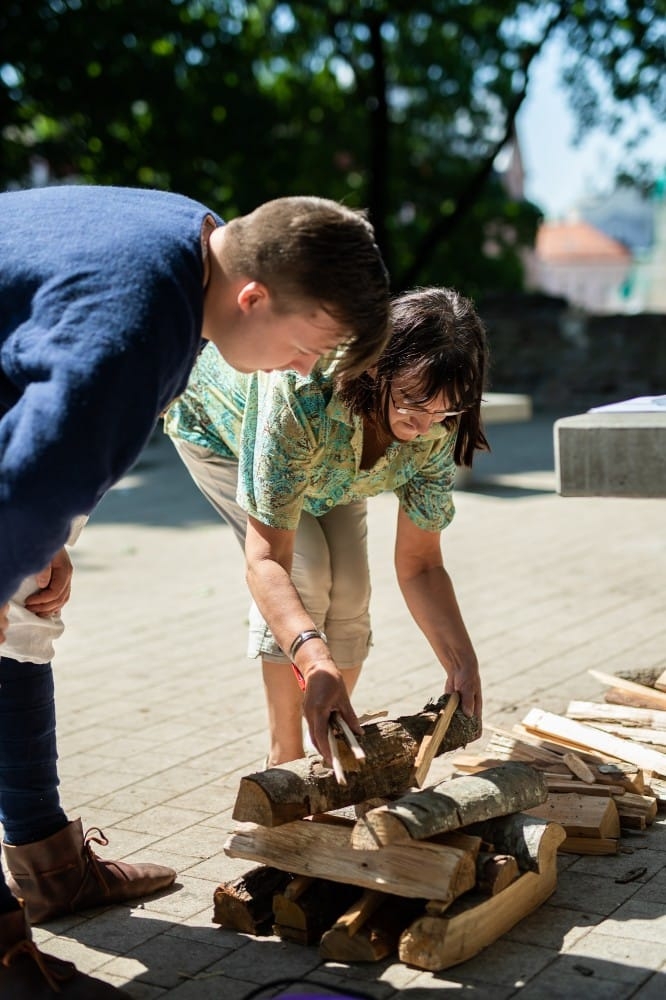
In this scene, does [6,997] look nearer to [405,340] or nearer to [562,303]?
[405,340]

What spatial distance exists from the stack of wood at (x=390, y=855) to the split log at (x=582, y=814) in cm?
25

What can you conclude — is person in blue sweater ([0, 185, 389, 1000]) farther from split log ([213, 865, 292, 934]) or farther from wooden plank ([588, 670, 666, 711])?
wooden plank ([588, 670, 666, 711])

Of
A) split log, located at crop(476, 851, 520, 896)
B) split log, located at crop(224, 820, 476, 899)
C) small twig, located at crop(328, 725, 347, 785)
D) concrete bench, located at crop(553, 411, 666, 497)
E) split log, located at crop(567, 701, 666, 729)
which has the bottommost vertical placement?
split log, located at crop(567, 701, 666, 729)

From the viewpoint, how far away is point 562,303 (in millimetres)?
19906

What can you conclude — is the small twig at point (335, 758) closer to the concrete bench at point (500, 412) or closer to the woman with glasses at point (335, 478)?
the woman with glasses at point (335, 478)

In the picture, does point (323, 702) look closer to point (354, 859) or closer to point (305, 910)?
point (354, 859)

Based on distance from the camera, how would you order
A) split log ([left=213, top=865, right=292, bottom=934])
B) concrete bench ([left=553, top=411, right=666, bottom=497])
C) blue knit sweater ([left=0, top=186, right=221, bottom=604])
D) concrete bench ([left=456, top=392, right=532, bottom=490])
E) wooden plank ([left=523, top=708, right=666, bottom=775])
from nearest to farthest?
1. blue knit sweater ([left=0, top=186, right=221, bottom=604])
2. split log ([left=213, top=865, right=292, bottom=934])
3. concrete bench ([left=553, top=411, right=666, bottom=497])
4. wooden plank ([left=523, top=708, right=666, bottom=775])
5. concrete bench ([left=456, top=392, right=532, bottom=490])

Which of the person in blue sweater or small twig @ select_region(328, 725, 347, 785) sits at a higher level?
the person in blue sweater

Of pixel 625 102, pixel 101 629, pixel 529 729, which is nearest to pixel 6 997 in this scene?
pixel 529 729

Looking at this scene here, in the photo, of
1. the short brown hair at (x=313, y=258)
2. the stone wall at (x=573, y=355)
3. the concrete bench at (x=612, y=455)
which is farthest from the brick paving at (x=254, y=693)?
the stone wall at (x=573, y=355)

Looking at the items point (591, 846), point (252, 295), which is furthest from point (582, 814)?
point (252, 295)

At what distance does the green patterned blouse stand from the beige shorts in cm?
5

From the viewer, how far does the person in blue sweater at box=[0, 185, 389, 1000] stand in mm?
1938

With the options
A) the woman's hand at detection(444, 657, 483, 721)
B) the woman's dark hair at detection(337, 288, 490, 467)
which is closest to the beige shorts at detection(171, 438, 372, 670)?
the woman's hand at detection(444, 657, 483, 721)
